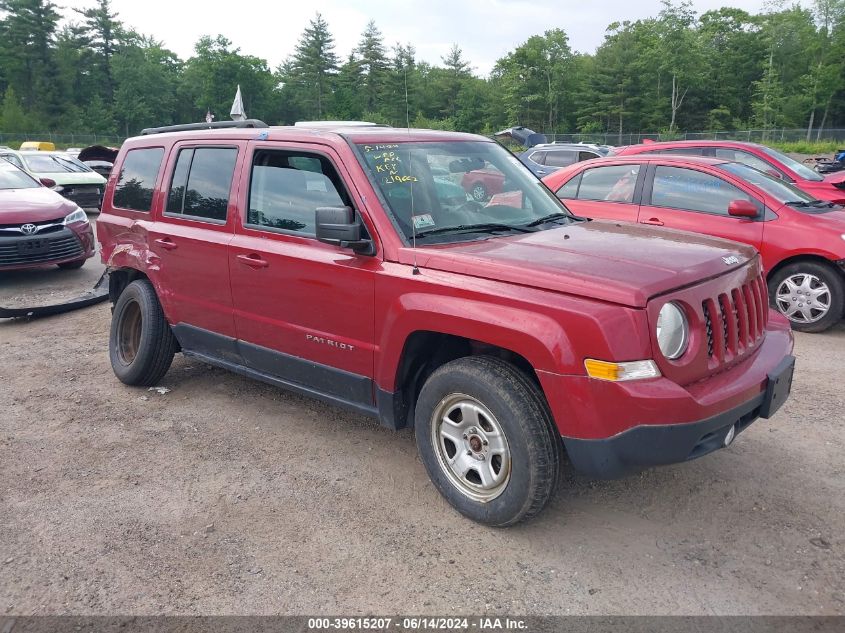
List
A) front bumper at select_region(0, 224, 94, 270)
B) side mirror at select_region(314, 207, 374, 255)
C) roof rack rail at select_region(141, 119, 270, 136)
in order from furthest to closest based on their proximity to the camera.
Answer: front bumper at select_region(0, 224, 94, 270)
roof rack rail at select_region(141, 119, 270, 136)
side mirror at select_region(314, 207, 374, 255)

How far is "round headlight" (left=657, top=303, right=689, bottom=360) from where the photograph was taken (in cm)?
291

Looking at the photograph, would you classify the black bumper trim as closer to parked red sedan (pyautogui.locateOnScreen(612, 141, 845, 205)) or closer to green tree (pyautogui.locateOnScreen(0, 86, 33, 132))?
parked red sedan (pyautogui.locateOnScreen(612, 141, 845, 205))

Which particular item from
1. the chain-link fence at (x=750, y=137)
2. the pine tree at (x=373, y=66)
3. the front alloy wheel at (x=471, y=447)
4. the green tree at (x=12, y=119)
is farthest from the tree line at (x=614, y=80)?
the front alloy wheel at (x=471, y=447)

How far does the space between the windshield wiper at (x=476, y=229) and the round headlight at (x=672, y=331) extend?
113 centimetres

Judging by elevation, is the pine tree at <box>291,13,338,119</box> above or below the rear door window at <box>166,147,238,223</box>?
above

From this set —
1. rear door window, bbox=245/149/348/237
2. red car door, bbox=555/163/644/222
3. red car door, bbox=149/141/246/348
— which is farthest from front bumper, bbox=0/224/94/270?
red car door, bbox=555/163/644/222

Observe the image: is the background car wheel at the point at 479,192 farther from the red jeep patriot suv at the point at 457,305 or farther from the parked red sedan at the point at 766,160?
the parked red sedan at the point at 766,160

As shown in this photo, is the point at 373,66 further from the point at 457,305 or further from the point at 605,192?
the point at 457,305

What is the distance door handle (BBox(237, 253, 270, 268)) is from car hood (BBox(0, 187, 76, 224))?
19.6 feet

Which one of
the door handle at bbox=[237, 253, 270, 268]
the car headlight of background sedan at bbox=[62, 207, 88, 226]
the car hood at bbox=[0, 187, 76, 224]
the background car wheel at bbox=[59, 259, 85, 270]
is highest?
the door handle at bbox=[237, 253, 270, 268]

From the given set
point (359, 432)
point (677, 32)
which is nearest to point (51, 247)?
point (359, 432)

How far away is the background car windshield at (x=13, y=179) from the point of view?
10.0 meters

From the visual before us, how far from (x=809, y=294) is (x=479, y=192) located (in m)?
4.14

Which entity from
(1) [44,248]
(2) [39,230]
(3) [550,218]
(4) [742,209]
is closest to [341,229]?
(3) [550,218]
